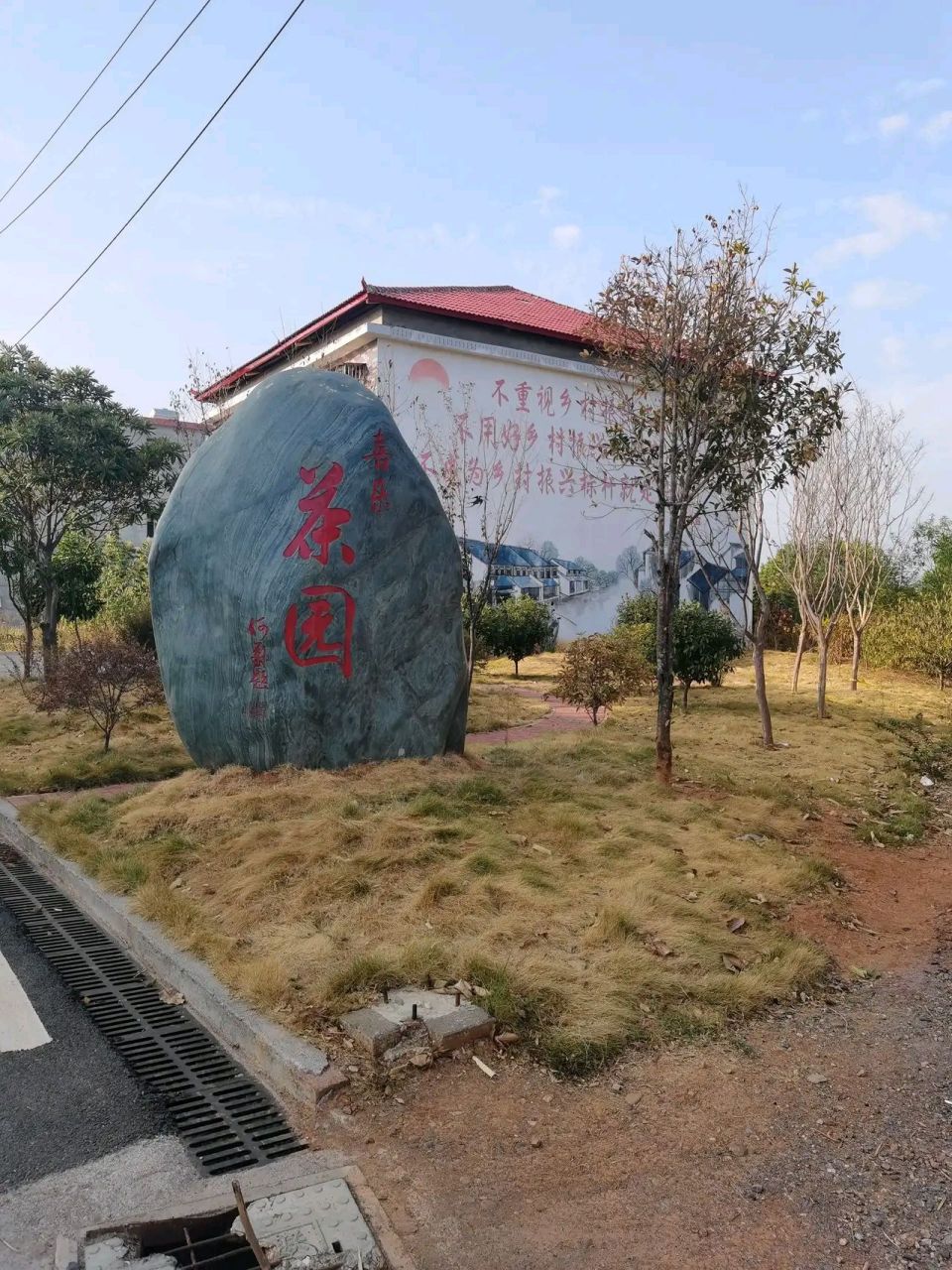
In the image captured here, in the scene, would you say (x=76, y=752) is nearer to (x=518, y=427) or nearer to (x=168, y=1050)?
(x=168, y=1050)

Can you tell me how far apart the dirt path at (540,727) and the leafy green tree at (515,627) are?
2.82 meters

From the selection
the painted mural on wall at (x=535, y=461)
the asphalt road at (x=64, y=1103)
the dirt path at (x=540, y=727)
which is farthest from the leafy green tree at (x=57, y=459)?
the asphalt road at (x=64, y=1103)

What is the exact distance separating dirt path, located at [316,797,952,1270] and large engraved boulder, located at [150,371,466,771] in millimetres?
3975

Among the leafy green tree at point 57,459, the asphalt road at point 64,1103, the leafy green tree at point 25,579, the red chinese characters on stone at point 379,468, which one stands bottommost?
the asphalt road at point 64,1103

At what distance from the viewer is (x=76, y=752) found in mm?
9375

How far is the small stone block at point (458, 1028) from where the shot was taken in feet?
11.8

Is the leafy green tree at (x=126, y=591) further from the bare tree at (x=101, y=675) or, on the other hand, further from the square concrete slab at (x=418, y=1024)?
the square concrete slab at (x=418, y=1024)

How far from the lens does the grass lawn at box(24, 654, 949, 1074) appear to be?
13.1 ft

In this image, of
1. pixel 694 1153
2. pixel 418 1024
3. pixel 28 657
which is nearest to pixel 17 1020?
pixel 418 1024

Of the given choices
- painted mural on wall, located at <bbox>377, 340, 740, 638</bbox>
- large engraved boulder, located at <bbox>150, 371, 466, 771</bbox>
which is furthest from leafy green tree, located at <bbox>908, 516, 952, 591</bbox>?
large engraved boulder, located at <bbox>150, 371, 466, 771</bbox>

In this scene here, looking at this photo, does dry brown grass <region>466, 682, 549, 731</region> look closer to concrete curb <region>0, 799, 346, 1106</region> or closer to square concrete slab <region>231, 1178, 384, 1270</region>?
concrete curb <region>0, 799, 346, 1106</region>

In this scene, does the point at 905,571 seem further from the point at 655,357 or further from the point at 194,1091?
the point at 194,1091

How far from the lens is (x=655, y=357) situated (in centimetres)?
782

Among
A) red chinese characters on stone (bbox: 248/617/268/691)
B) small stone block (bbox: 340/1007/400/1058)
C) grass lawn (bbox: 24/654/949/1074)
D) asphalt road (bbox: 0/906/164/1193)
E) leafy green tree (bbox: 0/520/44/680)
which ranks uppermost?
leafy green tree (bbox: 0/520/44/680)
